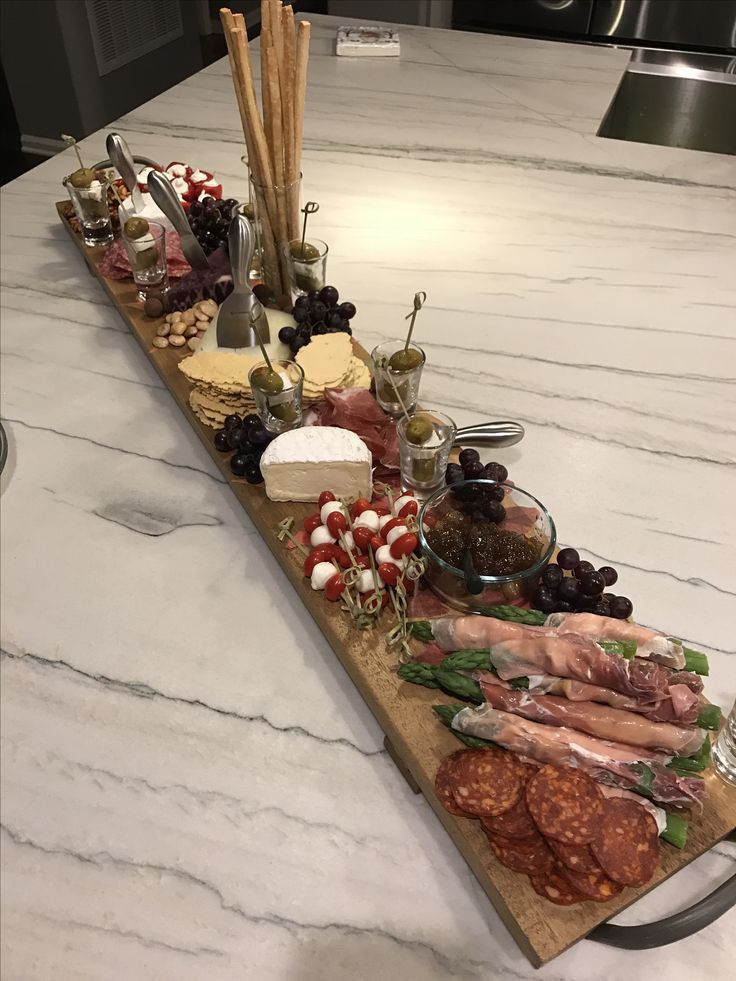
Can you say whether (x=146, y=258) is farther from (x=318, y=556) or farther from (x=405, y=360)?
(x=318, y=556)

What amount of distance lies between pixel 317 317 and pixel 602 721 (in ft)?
2.57

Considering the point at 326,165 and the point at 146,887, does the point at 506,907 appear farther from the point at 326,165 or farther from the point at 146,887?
the point at 326,165

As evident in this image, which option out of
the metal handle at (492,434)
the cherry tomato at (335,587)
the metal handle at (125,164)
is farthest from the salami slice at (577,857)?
the metal handle at (125,164)

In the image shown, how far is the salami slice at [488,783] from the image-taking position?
2.29 ft

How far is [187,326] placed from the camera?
131cm

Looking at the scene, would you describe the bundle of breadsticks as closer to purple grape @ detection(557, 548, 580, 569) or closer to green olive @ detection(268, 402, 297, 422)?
green olive @ detection(268, 402, 297, 422)

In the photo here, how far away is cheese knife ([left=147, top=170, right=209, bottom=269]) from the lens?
48.9 inches

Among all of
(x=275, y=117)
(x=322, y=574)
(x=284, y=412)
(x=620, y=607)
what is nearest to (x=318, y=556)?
(x=322, y=574)

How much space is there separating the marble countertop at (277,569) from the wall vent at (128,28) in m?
A: 2.09

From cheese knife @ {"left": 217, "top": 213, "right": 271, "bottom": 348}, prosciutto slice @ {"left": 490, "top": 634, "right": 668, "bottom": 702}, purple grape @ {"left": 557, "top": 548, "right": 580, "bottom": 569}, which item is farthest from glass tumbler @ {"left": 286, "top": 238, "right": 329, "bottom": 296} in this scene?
prosciutto slice @ {"left": 490, "top": 634, "right": 668, "bottom": 702}

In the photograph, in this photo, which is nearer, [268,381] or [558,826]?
[558,826]

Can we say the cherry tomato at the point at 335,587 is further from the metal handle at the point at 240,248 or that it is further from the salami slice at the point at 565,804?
the metal handle at the point at 240,248

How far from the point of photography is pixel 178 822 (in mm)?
799

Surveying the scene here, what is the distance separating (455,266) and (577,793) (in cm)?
114
